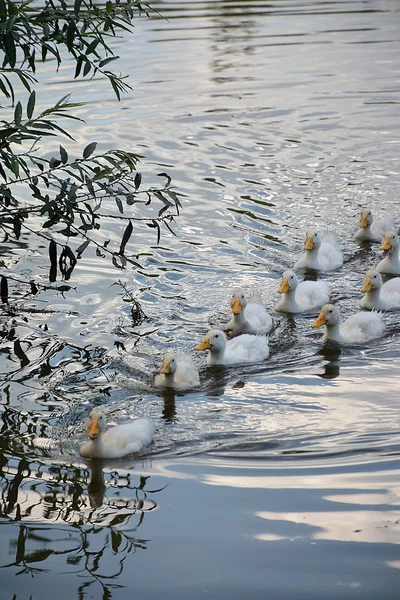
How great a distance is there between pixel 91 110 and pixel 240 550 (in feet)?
38.7

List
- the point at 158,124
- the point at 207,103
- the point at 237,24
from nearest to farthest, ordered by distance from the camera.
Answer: the point at 158,124
the point at 207,103
the point at 237,24

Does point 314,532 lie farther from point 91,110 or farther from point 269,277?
point 91,110

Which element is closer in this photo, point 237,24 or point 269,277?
point 269,277

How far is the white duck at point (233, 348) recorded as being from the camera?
7875 mm

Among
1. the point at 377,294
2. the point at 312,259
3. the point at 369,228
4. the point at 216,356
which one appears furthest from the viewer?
the point at 369,228

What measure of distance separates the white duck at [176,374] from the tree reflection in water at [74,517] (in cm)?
128

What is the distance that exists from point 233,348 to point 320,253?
2606 mm

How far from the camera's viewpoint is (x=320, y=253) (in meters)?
10.3

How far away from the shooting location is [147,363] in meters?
7.88

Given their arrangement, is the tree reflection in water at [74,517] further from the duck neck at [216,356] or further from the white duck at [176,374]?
the duck neck at [216,356]

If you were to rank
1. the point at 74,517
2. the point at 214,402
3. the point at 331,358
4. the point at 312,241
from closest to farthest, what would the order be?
the point at 74,517 < the point at 214,402 < the point at 331,358 < the point at 312,241

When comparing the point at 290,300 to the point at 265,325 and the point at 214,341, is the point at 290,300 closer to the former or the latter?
the point at 265,325

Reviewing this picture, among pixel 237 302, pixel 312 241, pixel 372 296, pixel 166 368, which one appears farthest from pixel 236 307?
pixel 312 241

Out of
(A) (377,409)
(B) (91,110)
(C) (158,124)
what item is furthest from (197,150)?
(A) (377,409)
